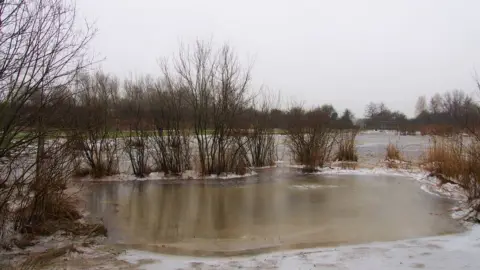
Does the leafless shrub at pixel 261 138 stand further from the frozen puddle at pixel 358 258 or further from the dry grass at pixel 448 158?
the frozen puddle at pixel 358 258

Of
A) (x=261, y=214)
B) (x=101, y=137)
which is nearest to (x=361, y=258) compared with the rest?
(x=261, y=214)

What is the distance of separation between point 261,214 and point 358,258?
3.15 m

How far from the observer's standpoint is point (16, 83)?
472 centimetres

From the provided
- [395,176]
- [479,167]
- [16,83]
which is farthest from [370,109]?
[16,83]

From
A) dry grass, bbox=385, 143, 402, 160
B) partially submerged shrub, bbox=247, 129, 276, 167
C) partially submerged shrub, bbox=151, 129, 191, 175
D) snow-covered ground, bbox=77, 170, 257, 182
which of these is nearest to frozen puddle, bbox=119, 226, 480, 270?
snow-covered ground, bbox=77, 170, 257, 182

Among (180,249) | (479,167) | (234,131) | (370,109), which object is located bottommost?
(180,249)

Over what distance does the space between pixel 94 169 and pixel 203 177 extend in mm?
3670

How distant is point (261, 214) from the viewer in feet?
27.2

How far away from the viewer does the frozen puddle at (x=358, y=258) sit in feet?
16.4

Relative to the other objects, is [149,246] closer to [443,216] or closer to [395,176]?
[443,216]

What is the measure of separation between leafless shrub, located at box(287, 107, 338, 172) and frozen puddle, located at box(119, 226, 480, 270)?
9.54 m

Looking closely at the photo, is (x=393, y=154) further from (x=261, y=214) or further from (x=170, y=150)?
(x=261, y=214)

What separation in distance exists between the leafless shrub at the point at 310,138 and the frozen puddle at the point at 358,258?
31.3 feet

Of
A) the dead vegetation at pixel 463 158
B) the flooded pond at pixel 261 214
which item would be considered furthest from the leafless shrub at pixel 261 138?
the dead vegetation at pixel 463 158
